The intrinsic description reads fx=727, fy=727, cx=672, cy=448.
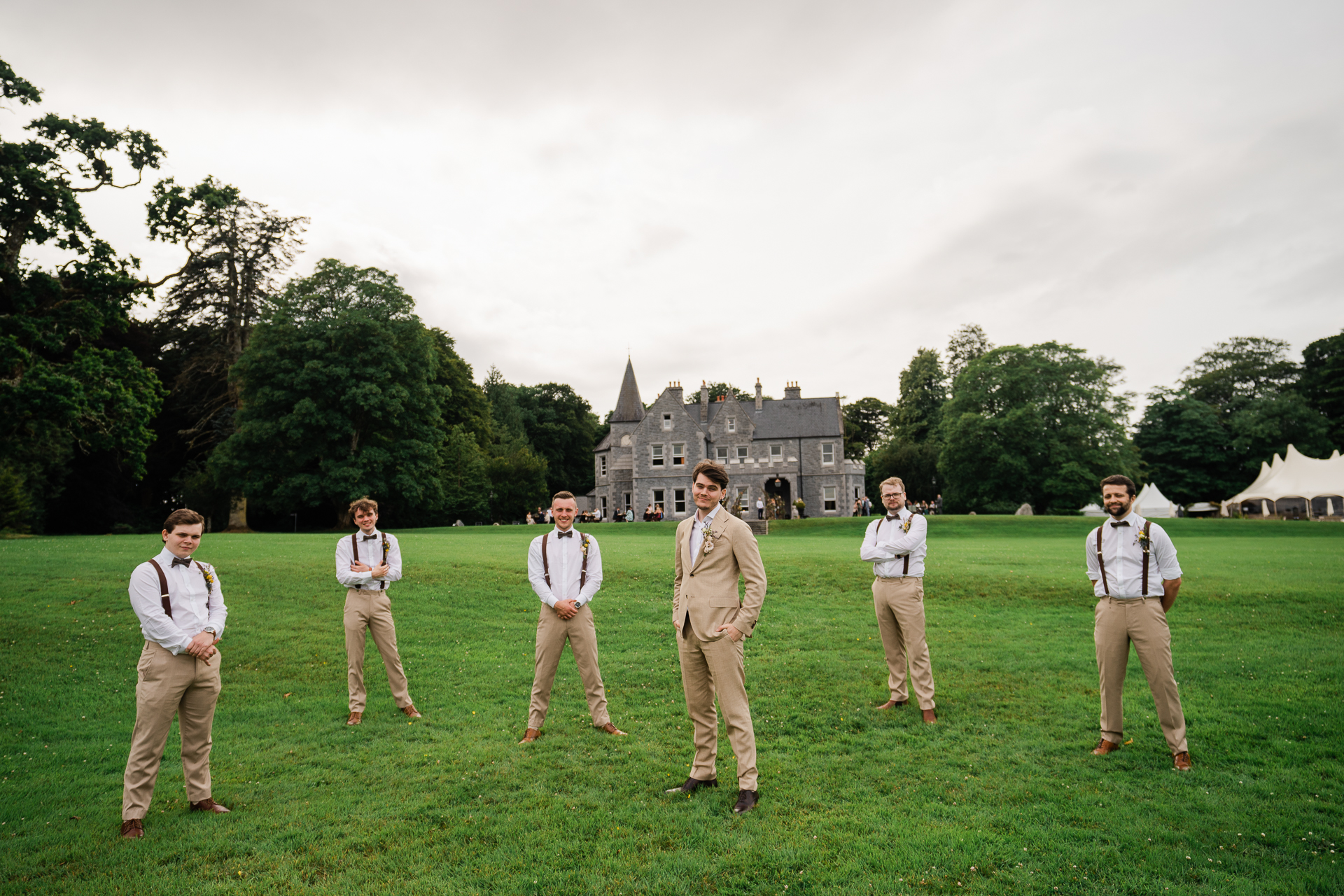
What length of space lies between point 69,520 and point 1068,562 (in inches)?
1912

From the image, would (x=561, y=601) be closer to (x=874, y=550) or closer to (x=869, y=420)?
(x=874, y=550)

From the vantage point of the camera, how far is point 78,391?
57.5ft

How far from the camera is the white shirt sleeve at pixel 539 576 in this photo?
7539 millimetres

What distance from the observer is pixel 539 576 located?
7613mm

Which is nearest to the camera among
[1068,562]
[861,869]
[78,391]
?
[861,869]

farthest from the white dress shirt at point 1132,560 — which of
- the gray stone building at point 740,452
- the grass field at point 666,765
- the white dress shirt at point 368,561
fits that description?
the gray stone building at point 740,452

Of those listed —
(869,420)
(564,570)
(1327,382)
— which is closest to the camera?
(564,570)

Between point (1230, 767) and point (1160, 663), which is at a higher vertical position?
point (1160, 663)

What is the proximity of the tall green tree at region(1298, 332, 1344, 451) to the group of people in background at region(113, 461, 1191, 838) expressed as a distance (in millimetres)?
73194

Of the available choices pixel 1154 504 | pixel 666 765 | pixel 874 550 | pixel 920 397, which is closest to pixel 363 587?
pixel 666 765

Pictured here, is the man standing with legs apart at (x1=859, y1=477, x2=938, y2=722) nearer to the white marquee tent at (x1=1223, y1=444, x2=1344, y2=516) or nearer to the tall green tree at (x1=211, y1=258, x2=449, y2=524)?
the tall green tree at (x1=211, y1=258, x2=449, y2=524)

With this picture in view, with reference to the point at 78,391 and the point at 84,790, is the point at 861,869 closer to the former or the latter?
the point at 84,790

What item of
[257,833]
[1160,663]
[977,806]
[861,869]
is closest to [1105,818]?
[977,806]

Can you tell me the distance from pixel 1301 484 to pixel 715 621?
62.8 m
